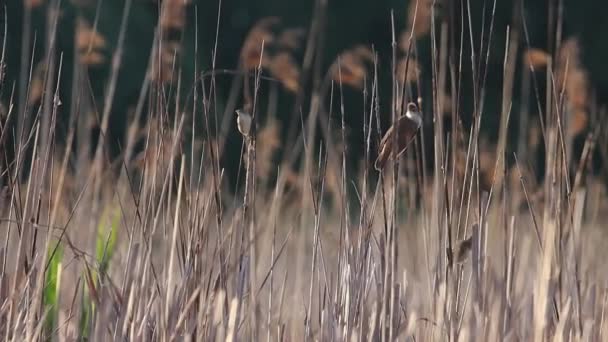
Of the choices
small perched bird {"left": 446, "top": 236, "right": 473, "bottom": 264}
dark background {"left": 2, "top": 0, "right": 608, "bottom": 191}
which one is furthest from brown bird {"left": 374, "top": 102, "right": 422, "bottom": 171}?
dark background {"left": 2, "top": 0, "right": 608, "bottom": 191}

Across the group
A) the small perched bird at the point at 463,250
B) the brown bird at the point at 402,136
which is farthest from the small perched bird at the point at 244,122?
the small perched bird at the point at 463,250

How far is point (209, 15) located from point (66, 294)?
6.43 metres

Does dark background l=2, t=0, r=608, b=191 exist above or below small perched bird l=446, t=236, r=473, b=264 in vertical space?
above

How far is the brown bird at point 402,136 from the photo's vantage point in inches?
69.0

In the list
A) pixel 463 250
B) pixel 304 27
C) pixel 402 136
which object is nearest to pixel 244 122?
pixel 402 136

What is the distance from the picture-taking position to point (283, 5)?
883 cm

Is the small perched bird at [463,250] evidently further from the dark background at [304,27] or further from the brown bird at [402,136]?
the dark background at [304,27]

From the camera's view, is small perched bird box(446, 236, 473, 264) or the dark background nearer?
small perched bird box(446, 236, 473, 264)

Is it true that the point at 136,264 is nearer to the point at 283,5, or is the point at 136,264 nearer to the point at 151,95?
the point at 151,95

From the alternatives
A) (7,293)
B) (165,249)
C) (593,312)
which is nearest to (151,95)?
(165,249)

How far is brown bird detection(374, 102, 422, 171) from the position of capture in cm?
175

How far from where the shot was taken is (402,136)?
176 centimetres

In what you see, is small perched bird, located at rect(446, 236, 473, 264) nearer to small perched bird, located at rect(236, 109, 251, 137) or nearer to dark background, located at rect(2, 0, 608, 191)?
small perched bird, located at rect(236, 109, 251, 137)

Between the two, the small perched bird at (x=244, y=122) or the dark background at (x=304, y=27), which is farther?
the dark background at (x=304, y=27)
